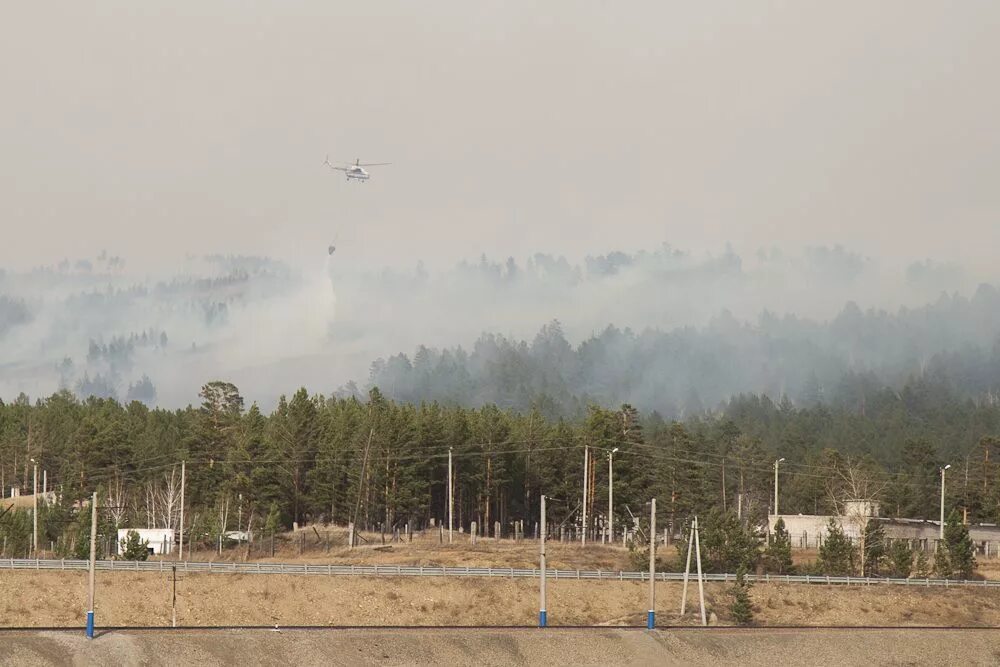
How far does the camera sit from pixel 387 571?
102 metres

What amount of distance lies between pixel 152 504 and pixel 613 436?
171 ft

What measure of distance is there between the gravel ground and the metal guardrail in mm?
24442

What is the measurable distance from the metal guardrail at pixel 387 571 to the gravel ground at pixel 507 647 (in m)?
24.4

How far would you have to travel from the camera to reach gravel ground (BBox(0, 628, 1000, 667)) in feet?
201

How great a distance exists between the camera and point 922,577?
4449 inches

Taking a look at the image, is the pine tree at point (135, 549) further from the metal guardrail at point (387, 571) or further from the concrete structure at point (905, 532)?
the concrete structure at point (905, 532)

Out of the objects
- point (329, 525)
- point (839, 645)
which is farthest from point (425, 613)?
point (329, 525)

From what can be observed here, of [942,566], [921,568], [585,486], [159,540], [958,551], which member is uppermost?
[585,486]

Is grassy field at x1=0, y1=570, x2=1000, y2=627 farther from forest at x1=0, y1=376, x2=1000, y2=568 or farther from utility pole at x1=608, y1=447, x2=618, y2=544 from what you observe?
forest at x1=0, y1=376, x2=1000, y2=568

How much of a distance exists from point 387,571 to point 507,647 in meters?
34.8

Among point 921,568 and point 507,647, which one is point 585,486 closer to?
point 921,568

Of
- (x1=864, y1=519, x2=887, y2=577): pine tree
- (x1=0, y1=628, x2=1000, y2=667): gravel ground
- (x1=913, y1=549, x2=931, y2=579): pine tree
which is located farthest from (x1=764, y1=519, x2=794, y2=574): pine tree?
(x1=0, y1=628, x2=1000, y2=667): gravel ground

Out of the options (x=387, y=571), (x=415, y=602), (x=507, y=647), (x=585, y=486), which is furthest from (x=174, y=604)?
(x=585, y=486)

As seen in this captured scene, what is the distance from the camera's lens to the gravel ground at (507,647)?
6128cm
